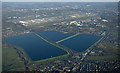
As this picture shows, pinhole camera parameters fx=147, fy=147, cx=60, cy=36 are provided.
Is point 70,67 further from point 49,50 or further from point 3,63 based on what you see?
point 3,63

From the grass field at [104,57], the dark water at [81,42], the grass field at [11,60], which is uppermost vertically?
the dark water at [81,42]

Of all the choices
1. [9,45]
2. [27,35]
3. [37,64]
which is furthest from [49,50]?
[27,35]

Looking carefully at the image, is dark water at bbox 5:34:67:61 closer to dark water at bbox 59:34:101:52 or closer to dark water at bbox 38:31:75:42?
dark water at bbox 38:31:75:42

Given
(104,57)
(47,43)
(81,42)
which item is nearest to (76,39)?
Answer: (81,42)

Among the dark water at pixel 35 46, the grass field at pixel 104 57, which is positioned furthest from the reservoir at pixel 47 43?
the grass field at pixel 104 57

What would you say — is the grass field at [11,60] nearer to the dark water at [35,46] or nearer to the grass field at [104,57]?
the dark water at [35,46]
